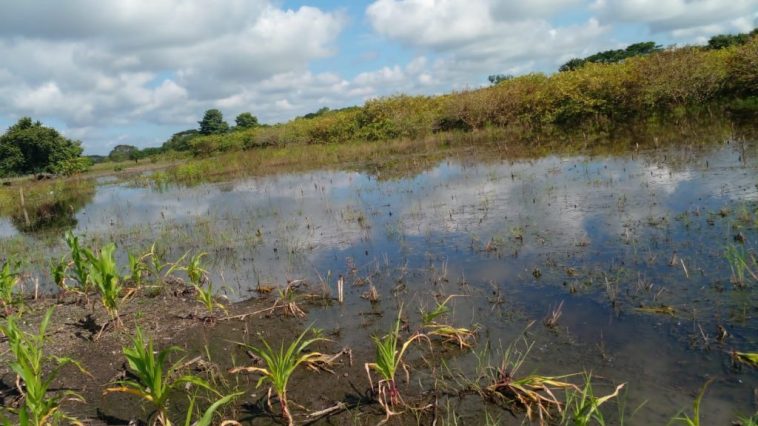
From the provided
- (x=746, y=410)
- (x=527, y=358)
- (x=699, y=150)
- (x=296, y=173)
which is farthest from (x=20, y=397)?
(x=296, y=173)

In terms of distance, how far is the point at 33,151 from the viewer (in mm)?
37844

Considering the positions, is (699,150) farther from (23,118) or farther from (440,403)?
(23,118)

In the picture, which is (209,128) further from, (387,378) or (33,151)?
(387,378)

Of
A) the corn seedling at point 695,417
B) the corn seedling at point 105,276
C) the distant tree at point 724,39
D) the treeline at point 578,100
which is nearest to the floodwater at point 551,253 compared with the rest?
the corn seedling at point 695,417

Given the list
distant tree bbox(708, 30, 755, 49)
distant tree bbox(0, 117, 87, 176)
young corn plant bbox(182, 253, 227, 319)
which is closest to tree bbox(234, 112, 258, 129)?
distant tree bbox(0, 117, 87, 176)

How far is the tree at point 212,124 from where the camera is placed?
65.4 m

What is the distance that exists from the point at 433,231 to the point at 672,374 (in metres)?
5.42

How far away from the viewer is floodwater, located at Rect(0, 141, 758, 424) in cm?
418

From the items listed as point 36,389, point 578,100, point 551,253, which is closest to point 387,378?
point 36,389

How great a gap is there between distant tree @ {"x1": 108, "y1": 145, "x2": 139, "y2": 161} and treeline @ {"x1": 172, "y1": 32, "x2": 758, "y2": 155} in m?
39.0

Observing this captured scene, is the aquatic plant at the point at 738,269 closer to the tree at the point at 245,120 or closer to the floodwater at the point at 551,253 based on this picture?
the floodwater at the point at 551,253

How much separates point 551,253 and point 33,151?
42426 millimetres

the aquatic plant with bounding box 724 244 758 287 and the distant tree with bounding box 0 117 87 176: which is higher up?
the distant tree with bounding box 0 117 87 176

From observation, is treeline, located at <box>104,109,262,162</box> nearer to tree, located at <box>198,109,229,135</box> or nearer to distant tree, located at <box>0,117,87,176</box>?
tree, located at <box>198,109,229,135</box>
